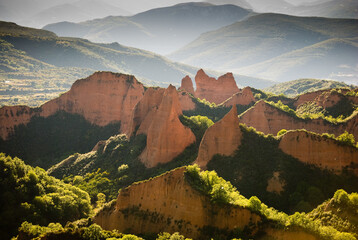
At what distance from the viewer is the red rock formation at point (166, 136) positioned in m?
53.0

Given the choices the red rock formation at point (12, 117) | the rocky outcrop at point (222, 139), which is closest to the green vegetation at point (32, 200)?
the rocky outcrop at point (222, 139)

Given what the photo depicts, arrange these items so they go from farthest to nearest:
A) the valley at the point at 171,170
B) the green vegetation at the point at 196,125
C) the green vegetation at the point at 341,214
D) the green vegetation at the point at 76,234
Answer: the green vegetation at the point at 196,125
the valley at the point at 171,170
the green vegetation at the point at 341,214
the green vegetation at the point at 76,234

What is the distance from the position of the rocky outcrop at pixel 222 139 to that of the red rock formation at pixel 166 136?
25.3ft

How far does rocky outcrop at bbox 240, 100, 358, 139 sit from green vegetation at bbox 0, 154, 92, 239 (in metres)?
40.2

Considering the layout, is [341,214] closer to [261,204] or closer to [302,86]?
[261,204]

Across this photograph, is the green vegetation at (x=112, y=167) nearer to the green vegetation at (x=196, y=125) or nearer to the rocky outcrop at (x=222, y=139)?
the green vegetation at (x=196, y=125)

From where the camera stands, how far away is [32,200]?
141 ft

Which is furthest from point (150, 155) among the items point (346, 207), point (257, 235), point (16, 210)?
point (346, 207)

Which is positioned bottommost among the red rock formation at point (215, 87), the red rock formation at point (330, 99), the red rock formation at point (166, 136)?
the red rock formation at point (166, 136)

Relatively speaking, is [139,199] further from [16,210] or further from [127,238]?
[16,210]

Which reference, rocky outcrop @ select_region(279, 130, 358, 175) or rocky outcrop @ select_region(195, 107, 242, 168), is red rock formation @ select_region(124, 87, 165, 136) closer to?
rocky outcrop @ select_region(195, 107, 242, 168)

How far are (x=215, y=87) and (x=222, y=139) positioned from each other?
5887 cm

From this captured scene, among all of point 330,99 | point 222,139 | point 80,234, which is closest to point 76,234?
point 80,234

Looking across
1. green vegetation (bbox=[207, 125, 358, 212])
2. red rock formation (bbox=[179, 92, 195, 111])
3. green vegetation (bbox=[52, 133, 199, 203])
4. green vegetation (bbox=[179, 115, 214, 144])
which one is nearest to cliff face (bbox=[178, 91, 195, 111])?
red rock formation (bbox=[179, 92, 195, 111])
